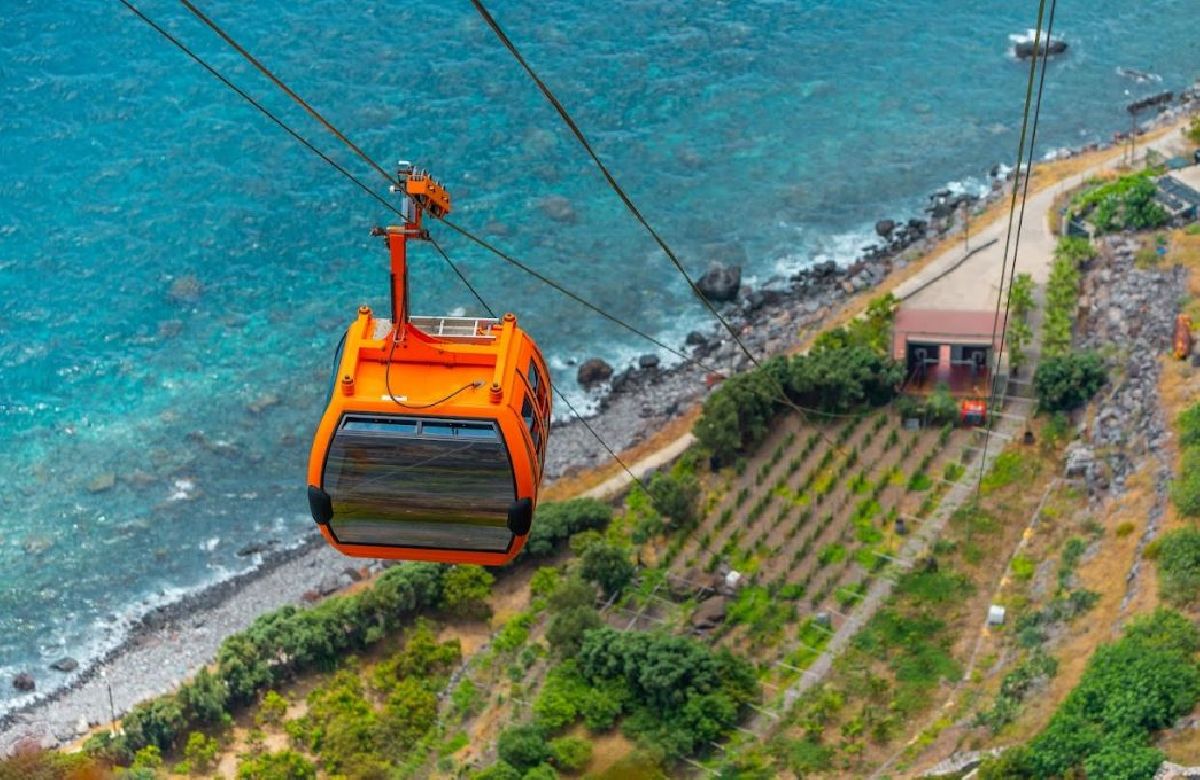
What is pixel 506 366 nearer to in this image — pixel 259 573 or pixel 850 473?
pixel 850 473

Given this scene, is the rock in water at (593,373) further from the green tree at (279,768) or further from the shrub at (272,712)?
the green tree at (279,768)

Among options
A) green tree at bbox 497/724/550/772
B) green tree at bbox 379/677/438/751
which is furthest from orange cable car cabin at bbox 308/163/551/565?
green tree at bbox 379/677/438/751

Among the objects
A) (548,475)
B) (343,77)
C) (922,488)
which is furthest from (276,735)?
(343,77)

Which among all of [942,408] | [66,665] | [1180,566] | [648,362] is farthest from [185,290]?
[1180,566]

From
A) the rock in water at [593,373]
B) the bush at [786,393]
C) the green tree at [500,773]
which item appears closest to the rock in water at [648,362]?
the rock in water at [593,373]

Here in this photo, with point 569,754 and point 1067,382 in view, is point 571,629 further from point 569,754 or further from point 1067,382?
point 1067,382

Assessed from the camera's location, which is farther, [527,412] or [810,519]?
[810,519]
